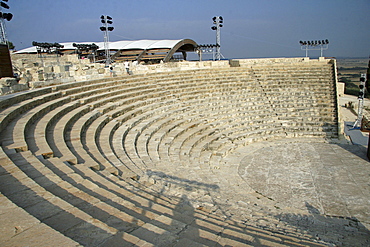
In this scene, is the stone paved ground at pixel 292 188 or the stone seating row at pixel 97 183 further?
the stone paved ground at pixel 292 188

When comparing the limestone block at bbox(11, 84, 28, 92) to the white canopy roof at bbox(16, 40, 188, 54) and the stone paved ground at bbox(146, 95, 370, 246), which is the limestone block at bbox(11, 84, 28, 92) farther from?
the white canopy roof at bbox(16, 40, 188, 54)

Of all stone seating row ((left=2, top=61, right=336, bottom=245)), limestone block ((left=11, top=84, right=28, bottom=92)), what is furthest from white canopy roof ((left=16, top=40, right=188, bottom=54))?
stone seating row ((left=2, top=61, right=336, bottom=245))

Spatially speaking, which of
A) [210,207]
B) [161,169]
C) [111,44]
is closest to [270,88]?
[161,169]

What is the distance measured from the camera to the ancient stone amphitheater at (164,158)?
341 cm

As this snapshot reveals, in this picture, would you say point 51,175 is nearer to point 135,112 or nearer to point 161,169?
point 161,169

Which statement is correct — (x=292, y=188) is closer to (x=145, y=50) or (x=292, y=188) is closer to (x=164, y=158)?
(x=164, y=158)

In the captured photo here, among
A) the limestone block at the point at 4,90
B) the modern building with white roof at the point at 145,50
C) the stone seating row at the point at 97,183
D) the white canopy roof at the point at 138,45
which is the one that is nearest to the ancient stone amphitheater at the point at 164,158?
the stone seating row at the point at 97,183

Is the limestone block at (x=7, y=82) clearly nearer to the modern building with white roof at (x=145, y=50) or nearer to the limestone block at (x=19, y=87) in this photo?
the limestone block at (x=19, y=87)

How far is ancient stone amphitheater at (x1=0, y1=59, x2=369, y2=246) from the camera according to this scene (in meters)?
3.41

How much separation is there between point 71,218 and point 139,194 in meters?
1.65

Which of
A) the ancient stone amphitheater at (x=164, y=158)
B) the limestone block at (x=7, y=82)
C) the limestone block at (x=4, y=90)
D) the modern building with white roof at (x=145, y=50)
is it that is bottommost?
the ancient stone amphitheater at (x=164, y=158)

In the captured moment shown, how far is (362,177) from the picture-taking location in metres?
8.87

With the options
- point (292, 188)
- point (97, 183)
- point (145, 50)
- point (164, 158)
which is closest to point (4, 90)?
point (164, 158)

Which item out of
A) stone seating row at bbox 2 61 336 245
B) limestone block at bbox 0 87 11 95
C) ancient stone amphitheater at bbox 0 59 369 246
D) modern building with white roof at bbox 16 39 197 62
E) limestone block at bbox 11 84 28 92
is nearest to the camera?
stone seating row at bbox 2 61 336 245
